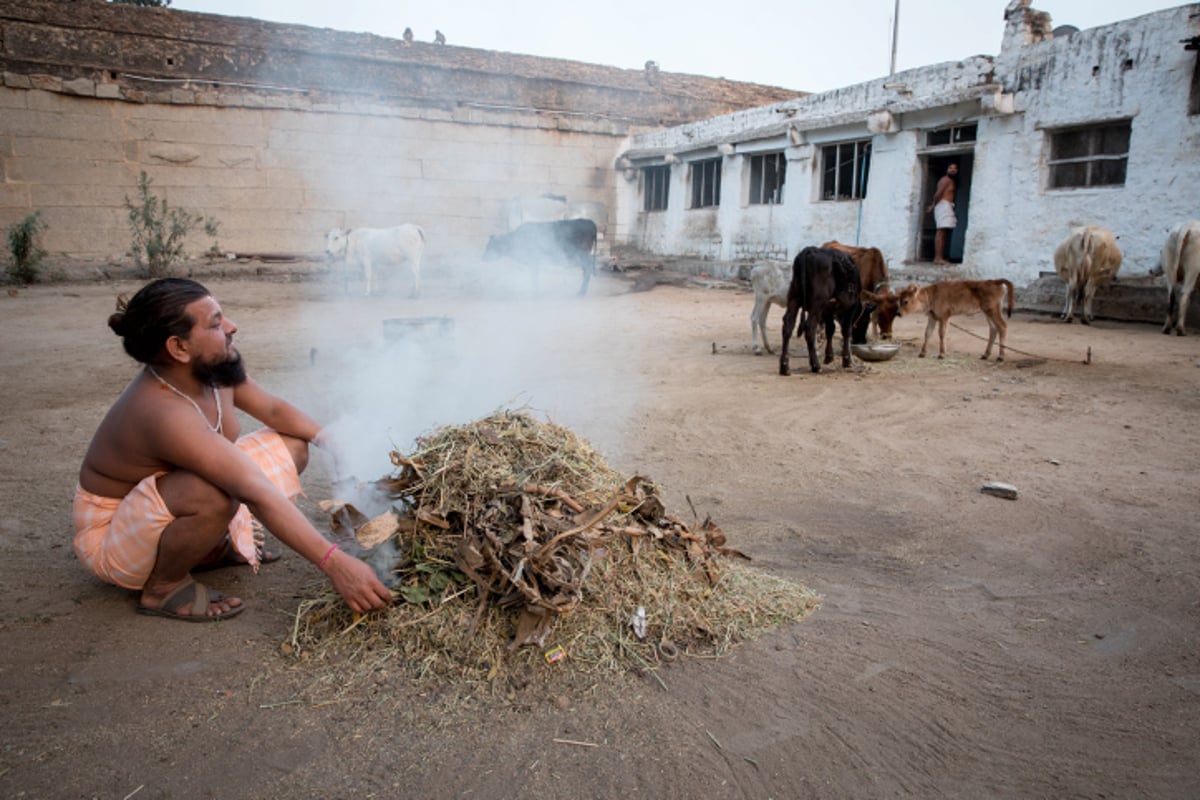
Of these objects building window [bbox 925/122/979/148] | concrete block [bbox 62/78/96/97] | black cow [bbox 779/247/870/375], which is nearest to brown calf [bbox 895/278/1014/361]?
black cow [bbox 779/247/870/375]

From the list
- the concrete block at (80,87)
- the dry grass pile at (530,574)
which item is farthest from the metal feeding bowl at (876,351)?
the concrete block at (80,87)

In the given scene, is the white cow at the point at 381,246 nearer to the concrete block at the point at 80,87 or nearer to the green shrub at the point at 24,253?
the green shrub at the point at 24,253

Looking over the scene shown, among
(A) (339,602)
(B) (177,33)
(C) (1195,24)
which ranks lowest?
(A) (339,602)

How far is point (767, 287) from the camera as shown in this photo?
750 centimetres

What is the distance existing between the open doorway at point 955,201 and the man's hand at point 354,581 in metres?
11.5

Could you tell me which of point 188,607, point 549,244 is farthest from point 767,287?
point 549,244

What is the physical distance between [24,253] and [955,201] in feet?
51.2

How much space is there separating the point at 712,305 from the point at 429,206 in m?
7.31

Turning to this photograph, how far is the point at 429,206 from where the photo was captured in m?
15.9

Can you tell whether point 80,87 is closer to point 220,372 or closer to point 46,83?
point 46,83

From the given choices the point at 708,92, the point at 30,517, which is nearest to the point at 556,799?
the point at 30,517

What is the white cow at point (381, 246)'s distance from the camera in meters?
11.9

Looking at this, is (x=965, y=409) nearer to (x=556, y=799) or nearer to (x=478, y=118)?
(x=556, y=799)

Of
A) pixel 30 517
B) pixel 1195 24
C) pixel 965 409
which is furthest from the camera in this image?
pixel 1195 24
